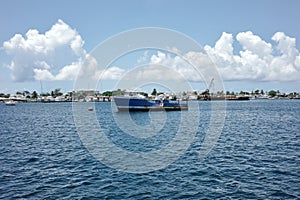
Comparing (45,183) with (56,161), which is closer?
(45,183)

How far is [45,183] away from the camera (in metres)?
17.9

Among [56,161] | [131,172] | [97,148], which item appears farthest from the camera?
[97,148]

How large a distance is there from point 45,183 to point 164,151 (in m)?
13.6

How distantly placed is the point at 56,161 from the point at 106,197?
10460 mm

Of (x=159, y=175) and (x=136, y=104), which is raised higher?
(x=136, y=104)

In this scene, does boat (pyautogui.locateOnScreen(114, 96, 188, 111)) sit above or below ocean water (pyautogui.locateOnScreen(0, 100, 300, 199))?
above

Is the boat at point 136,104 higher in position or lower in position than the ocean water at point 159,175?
higher

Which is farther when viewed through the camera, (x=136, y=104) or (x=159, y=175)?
(x=136, y=104)

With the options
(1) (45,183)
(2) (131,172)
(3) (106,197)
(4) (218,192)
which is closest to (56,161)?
(1) (45,183)

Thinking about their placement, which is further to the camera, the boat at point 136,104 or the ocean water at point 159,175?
the boat at point 136,104

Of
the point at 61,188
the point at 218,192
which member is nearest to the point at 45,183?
the point at 61,188

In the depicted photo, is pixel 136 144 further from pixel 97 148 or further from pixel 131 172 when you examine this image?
pixel 131 172

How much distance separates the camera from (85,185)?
1764 cm

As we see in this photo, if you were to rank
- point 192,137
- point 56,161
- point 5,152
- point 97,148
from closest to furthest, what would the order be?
point 56,161, point 5,152, point 97,148, point 192,137
